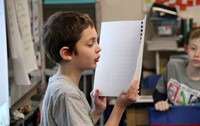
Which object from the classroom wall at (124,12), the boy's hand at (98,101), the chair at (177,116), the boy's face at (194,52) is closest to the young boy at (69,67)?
the boy's hand at (98,101)

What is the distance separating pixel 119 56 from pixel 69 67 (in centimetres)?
18

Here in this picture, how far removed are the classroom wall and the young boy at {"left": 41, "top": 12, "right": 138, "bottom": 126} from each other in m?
2.27

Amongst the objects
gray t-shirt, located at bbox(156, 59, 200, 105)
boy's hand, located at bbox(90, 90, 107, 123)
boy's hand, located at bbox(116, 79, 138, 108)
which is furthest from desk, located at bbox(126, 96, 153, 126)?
boy's hand, located at bbox(116, 79, 138, 108)

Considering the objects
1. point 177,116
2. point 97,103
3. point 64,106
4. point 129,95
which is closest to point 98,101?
point 97,103

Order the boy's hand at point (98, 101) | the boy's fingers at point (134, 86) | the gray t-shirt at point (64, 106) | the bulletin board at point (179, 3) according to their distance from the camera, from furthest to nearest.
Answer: the bulletin board at point (179, 3)
the boy's hand at point (98, 101)
the boy's fingers at point (134, 86)
the gray t-shirt at point (64, 106)

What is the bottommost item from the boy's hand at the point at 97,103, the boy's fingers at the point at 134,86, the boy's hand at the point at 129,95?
the boy's hand at the point at 97,103

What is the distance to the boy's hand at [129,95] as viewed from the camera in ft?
3.78

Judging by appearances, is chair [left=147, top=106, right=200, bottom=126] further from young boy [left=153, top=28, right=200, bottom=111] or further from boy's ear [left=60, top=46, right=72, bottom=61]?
boy's ear [left=60, top=46, right=72, bottom=61]

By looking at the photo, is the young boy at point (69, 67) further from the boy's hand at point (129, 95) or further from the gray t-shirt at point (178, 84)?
the gray t-shirt at point (178, 84)

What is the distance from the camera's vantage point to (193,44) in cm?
187

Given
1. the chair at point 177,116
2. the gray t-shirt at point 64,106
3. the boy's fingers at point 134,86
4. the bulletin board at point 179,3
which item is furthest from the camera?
the bulletin board at point 179,3

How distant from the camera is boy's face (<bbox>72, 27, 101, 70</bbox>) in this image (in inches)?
43.7

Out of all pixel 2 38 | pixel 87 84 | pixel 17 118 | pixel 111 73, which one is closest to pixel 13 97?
pixel 17 118

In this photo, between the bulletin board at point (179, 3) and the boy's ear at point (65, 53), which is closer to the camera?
the boy's ear at point (65, 53)
